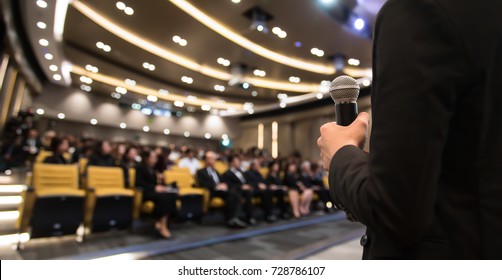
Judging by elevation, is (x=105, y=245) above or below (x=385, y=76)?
below

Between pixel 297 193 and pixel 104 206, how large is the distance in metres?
3.77

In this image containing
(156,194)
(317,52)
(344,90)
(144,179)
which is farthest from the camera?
(317,52)

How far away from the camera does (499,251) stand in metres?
0.41

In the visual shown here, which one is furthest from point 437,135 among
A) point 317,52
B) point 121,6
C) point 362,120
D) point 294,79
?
point 294,79

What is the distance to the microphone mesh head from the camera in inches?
25.6

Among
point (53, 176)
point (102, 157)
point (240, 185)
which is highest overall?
point (102, 157)

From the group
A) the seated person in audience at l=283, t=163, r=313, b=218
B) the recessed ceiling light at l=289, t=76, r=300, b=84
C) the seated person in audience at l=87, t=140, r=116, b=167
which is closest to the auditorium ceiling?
the recessed ceiling light at l=289, t=76, r=300, b=84

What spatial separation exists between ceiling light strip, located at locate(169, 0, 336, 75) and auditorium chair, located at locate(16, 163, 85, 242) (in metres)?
3.91

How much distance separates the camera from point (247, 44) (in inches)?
284

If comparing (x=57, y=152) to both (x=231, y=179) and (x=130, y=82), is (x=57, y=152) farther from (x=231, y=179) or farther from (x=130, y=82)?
(x=130, y=82)

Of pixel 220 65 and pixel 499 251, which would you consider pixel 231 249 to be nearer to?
pixel 499 251

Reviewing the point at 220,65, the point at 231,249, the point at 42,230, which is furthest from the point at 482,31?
the point at 220,65

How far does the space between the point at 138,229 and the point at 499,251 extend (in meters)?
4.22

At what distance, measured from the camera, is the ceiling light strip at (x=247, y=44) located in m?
5.60
